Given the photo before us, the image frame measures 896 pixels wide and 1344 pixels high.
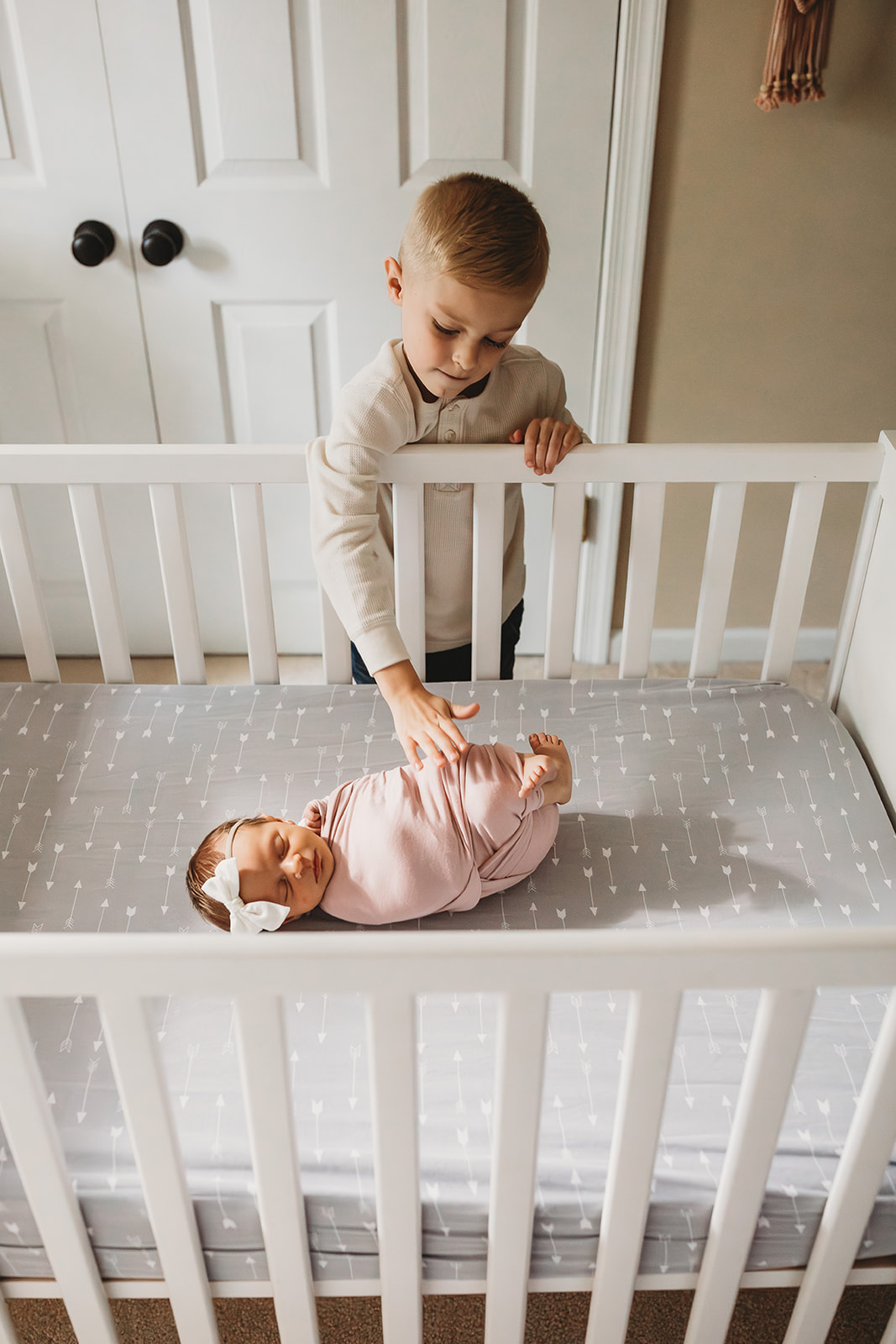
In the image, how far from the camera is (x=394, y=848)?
3.36 ft

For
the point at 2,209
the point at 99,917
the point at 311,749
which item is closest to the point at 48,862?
the point at 99,917

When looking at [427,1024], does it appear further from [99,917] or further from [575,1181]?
[99,917]

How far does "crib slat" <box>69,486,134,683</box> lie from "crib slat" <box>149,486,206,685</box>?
0.07 m

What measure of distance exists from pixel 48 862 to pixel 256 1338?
0.53 meters

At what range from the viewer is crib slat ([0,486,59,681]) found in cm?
130

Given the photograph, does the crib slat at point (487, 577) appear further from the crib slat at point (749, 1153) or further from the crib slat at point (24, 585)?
the crib slat at point (749, 1153)

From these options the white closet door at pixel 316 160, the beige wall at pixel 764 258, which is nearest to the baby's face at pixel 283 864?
the white closet door at pixel 316 160

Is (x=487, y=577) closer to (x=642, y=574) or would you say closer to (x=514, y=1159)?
(x=642, y=574)

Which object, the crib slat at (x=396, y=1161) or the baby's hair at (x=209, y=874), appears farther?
the baby's hair at (x=209, y=874)

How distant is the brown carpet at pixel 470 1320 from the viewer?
3.49 ft

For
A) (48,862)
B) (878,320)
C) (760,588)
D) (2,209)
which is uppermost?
(2,209)

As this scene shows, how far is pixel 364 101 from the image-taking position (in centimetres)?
162

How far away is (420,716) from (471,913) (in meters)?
0.21

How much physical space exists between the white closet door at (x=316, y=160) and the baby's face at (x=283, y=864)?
40.8 inches
